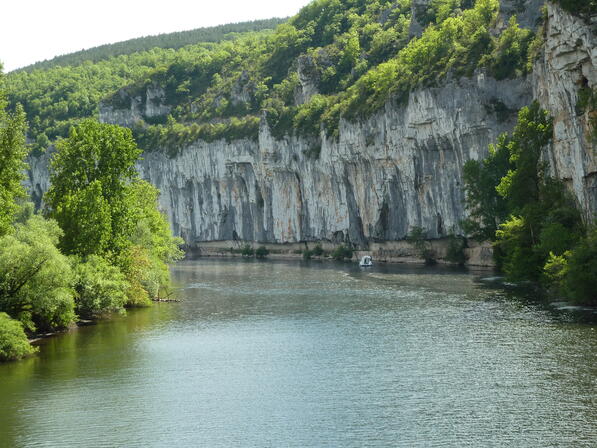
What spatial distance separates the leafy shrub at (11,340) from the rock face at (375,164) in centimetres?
2853

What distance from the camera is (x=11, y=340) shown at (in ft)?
101

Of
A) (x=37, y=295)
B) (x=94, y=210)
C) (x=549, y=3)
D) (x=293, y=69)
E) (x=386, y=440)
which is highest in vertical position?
(x=293, y=69)

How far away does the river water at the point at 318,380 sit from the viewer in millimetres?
22250

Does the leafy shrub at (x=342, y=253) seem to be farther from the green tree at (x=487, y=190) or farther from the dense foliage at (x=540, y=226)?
the dense foliage at (x=540, y=226)

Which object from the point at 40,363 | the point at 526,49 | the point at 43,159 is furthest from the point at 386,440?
the point at 43,159

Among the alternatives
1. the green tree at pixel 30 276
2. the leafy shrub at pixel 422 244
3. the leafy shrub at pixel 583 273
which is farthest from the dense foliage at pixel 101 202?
the leafy shrub at pixel 422 244

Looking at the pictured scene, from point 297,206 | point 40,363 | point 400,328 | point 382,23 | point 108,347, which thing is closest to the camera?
point 40,363

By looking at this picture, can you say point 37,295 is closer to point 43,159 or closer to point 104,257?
point 104,257

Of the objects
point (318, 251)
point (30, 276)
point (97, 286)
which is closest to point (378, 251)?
point (318, 251)

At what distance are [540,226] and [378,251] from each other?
44354mm

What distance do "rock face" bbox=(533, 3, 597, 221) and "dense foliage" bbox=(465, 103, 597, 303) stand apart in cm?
140

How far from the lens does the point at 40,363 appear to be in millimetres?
31516

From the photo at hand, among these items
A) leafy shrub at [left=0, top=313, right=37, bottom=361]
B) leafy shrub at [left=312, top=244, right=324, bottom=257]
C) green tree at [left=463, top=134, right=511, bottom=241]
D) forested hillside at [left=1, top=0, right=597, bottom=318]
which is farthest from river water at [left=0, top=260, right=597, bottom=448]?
leafy shrub at [left=312, top=244, right=324, bottom=257]

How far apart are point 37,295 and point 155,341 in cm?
568
